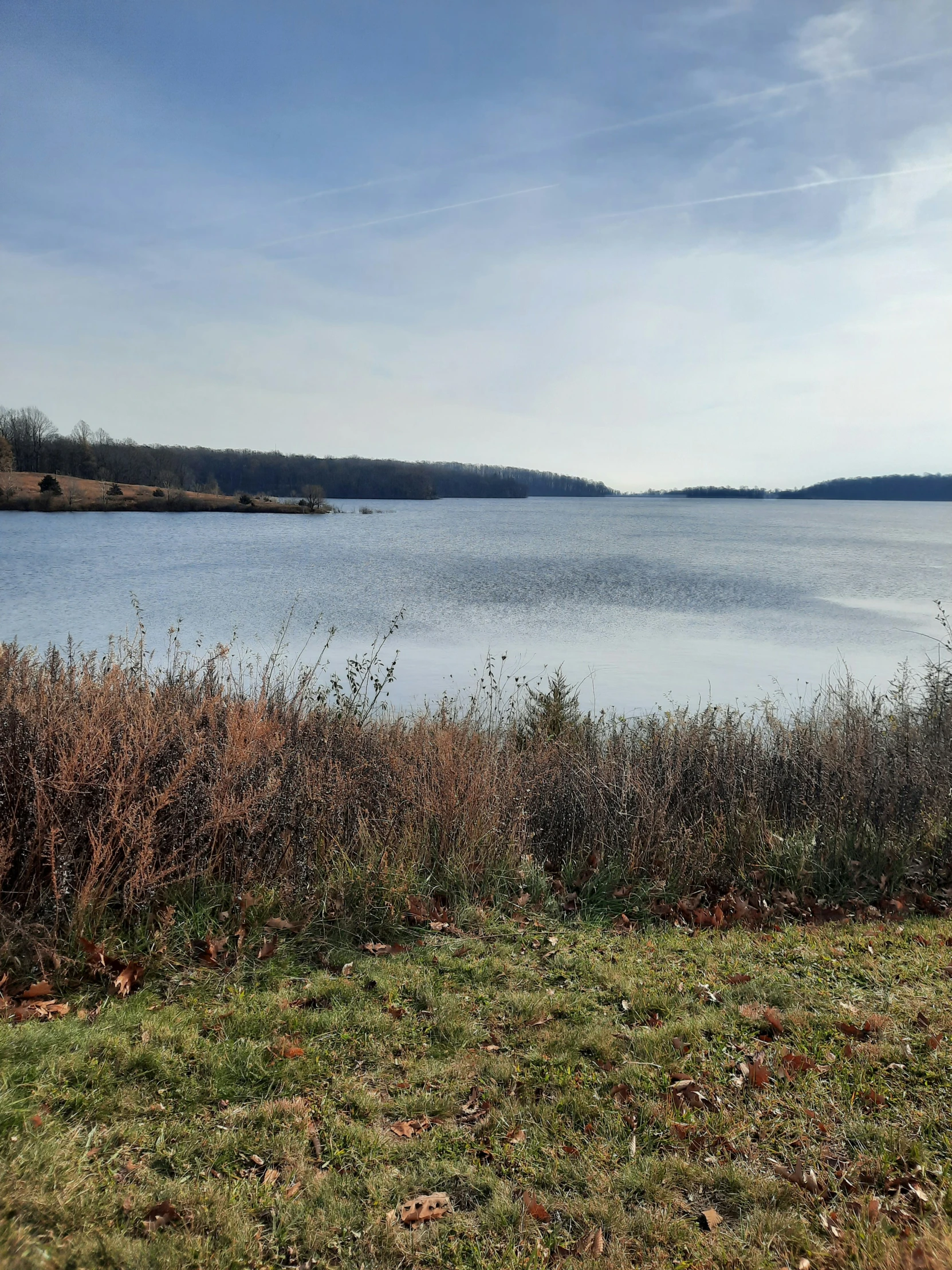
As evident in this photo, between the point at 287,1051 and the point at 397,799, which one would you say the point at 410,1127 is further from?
the point at 397,799

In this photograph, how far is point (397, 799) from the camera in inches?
321

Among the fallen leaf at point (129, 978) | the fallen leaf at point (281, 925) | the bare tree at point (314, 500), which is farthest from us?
the bare tree at point (314, 500)

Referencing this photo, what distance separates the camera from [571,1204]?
3.47 m

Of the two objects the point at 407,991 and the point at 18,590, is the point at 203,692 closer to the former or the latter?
the point at 407,991

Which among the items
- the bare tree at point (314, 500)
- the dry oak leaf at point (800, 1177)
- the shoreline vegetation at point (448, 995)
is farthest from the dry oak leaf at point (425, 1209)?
the bare tree at point (314, 500)

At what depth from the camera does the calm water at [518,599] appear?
20.2 metres

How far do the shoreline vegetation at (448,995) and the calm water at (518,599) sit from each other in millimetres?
7622

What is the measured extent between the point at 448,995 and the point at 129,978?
214cm

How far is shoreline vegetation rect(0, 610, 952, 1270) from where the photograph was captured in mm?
3361

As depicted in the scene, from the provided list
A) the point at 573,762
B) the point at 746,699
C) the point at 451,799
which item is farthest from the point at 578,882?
the point at 746,699

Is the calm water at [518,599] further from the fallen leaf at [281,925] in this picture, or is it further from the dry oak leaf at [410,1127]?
the dry oak leaf at [410,1127]

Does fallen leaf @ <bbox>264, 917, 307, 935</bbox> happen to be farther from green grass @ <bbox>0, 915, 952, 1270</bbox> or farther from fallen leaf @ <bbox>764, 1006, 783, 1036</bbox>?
fallen leaf @ <bbox>764, 1006, 783, 1036</bbox>

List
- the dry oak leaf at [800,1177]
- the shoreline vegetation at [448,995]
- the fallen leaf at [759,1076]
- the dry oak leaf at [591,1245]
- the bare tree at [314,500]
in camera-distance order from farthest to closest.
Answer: the bare tree at [314,500]
the fallen leaf at [759,1076]
the dry oak leaf at [800,1177]
the shoreline vegetation at [448,995]
the dry oak leaf at [591,1245]

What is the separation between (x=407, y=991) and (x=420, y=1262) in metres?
2.15
